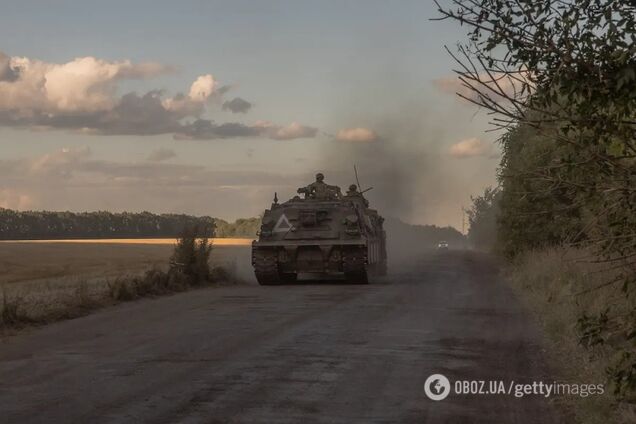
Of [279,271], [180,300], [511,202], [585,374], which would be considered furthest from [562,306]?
[511,202]

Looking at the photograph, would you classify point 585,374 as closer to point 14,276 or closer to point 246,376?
point 246,376

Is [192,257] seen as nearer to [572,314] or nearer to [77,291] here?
[77,291]

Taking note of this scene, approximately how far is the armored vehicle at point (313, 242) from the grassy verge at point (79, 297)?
6.15 ft

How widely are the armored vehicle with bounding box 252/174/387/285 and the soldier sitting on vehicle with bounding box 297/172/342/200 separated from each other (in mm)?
1583

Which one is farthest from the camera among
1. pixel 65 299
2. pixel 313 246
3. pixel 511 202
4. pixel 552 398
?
A: pixel 511 202

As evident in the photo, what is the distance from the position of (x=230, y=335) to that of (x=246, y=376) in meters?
3.27

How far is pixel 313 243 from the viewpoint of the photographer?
934 inches

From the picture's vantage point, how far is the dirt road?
7000 mm

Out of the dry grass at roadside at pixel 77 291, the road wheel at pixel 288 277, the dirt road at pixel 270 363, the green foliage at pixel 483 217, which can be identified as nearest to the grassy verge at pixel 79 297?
the dry grass at roadside at pixel 77 291

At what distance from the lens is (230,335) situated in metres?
11.7

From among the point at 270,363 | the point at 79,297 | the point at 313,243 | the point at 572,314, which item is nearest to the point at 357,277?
the point at 313,243

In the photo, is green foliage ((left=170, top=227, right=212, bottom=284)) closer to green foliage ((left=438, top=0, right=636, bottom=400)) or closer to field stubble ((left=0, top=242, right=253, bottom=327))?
field stubble ((left=0, top=242, right=253, bottom=327))

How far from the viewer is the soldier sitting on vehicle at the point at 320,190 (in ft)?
88.5

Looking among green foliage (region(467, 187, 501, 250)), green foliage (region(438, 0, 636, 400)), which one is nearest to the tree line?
green foliage (region(467, 187, 501, 250))
